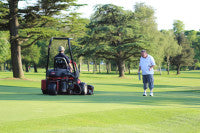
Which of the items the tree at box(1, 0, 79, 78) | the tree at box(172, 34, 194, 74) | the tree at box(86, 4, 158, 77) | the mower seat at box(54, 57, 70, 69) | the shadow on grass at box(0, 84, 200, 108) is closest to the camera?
the shadow on grass at box(0, 84, 200, 108)

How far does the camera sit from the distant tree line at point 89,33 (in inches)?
1153

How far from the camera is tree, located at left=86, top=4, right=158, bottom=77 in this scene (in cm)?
4469

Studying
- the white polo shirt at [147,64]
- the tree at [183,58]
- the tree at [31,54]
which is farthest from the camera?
the tree at [31,54]

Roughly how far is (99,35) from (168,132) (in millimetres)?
41251

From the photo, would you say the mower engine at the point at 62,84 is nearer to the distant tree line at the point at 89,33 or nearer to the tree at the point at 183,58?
the distant tree line at the point at 89,33

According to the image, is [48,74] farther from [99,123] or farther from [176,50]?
[176,50]

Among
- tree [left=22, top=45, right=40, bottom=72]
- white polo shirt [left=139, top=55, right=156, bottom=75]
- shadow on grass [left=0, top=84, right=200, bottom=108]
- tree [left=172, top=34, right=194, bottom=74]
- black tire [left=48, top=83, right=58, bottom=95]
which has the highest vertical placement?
tree [left=22, top=45, right=40, bottom=72]

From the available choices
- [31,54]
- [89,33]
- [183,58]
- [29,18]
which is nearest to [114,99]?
[29,18]

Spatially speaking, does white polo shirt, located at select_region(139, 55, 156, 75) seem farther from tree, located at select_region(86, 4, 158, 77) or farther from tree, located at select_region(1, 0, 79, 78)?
tree, located at select_region(86, 4, 158, 77)

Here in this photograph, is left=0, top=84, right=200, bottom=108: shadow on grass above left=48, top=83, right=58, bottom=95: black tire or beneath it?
beneath

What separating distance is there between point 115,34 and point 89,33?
418 centimetres

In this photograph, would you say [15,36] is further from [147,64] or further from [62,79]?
[147,64]

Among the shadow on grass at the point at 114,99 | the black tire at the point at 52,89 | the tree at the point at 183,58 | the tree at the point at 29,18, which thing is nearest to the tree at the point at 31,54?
the tree at the point at 183,58

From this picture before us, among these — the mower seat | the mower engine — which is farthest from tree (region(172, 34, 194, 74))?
the mower seat
